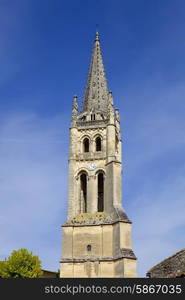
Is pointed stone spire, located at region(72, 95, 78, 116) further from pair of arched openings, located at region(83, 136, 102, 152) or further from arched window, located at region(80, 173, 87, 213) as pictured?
arched window, located at region(80, 173, 87, 213)

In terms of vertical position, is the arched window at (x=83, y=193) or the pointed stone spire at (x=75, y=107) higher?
the pointed stone spire at (x=75, y=107)

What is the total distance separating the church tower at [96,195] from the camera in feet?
142

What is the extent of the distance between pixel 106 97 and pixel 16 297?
45576 millimetres

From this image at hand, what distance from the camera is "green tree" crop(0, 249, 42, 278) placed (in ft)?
157

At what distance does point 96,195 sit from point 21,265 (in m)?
10.5

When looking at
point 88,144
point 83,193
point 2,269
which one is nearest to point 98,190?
point 83,193

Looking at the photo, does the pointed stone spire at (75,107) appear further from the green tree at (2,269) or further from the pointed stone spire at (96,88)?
the green tree at (2,269)

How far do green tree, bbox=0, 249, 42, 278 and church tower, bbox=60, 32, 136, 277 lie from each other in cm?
576

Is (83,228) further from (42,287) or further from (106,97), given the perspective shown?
(42,287)

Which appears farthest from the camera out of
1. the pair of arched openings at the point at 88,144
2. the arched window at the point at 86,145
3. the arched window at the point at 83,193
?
the arched window at the point at 86,145

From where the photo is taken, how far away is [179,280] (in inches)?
431

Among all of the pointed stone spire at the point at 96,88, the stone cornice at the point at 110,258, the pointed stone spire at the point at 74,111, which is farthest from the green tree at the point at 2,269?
the pointed stone spire at the point at 96,88

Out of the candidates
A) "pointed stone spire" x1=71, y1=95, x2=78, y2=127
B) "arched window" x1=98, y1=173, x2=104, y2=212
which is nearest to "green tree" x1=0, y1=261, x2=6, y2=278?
"arched window" x1=98, y1=173, x2=104, y2=212

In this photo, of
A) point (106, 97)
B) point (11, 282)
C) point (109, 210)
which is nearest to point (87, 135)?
A: point (106, 97)
